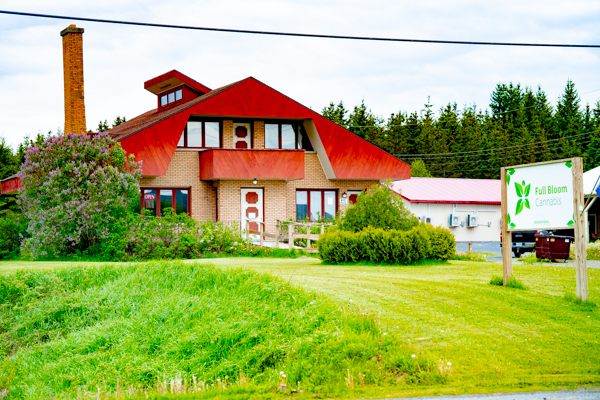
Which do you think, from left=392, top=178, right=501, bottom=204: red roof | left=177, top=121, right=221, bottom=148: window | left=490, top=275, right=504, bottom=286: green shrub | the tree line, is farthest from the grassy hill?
the tree line

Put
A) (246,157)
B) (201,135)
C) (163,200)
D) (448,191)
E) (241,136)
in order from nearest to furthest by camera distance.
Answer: (246,157), (163,200), (201,135), (241,136), (448,191)

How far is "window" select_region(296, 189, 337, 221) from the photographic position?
3038 cm

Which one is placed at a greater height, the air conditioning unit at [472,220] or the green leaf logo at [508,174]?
the green leaf logo at [508,174]

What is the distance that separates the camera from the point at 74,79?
2811 cm

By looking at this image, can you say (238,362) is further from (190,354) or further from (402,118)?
(402,118)

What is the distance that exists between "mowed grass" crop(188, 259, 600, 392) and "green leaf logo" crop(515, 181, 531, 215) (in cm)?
147

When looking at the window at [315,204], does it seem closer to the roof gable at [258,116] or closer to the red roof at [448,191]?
the roof gable at [258,116]

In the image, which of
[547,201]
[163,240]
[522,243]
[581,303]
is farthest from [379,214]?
[522,243]

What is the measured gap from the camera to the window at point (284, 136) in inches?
1163

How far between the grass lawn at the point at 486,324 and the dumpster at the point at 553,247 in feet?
23.5

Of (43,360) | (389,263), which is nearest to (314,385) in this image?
(43,360)

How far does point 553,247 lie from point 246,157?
43.6 ft

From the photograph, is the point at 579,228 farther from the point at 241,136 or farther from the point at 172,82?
the point at 172,82

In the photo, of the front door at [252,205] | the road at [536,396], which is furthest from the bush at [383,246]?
the front door at [252,205]
